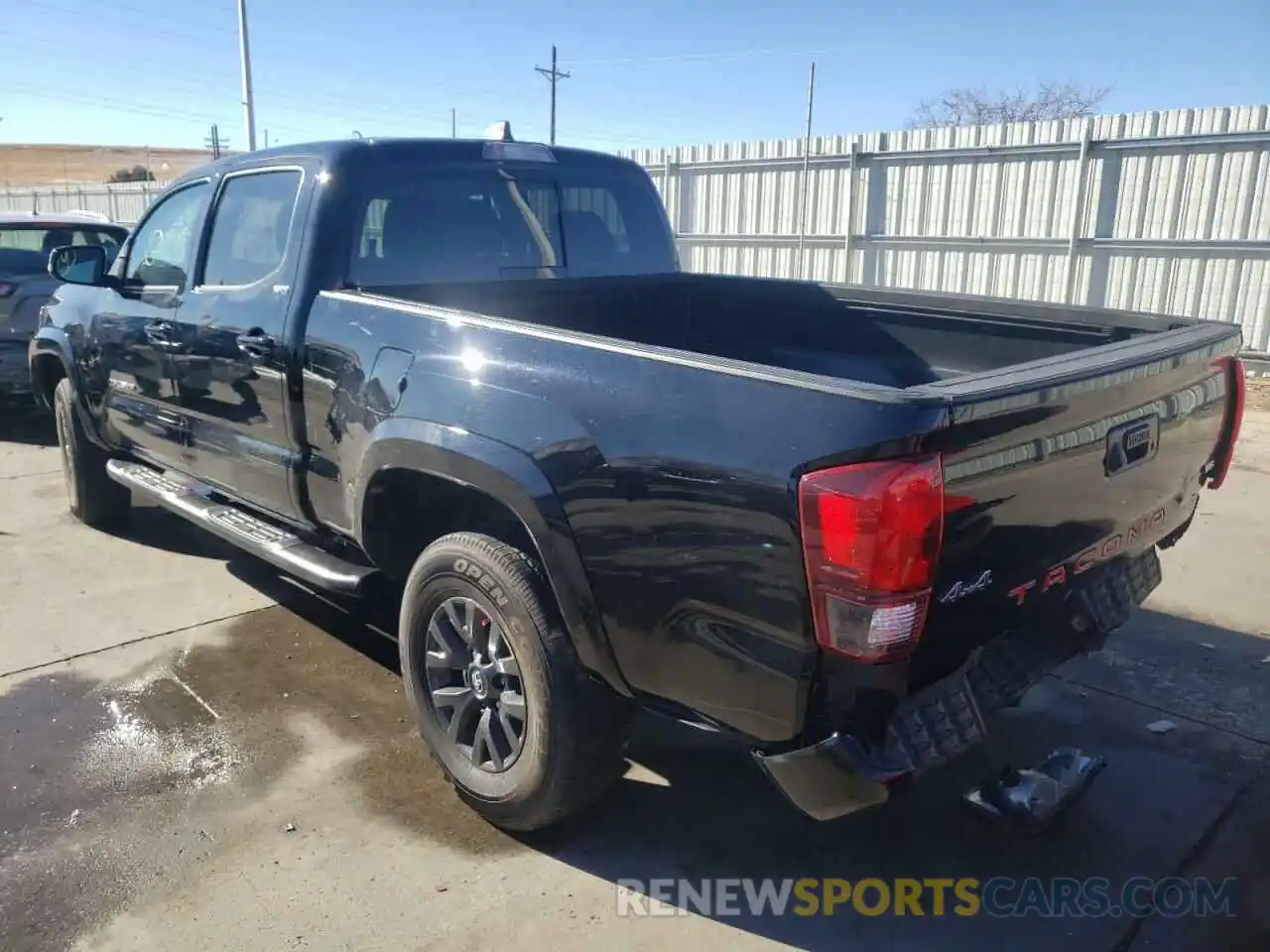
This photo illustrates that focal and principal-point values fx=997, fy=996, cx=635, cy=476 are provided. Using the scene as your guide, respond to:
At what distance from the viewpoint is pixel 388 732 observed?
362 centimetres

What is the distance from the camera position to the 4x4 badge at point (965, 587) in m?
2.15

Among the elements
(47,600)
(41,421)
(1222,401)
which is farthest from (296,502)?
(41,421)

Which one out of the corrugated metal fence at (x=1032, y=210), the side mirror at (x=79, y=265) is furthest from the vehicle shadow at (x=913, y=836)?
the corrugated metal fence at (x=1032, y=210)

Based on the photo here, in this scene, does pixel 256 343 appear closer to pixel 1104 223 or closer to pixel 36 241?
pixel 36 241

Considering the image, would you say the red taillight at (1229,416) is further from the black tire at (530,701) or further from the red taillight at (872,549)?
the black tire at (530,701)

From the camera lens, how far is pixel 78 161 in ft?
297

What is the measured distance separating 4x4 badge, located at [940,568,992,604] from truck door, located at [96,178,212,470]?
3.42 metres

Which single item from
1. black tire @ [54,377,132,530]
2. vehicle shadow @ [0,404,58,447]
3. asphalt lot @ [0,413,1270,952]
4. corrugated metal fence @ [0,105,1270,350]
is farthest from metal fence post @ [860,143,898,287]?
black tire @ [54,377,132,530]

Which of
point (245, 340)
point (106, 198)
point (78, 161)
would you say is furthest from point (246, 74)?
point (78, 161)

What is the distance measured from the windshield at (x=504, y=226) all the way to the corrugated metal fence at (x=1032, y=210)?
9032mm

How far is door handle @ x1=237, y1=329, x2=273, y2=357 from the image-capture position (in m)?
3.60

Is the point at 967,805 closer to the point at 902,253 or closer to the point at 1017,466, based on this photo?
the point at 1017,466

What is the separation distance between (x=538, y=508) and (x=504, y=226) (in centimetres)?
185

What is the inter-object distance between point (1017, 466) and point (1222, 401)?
4.50ft
